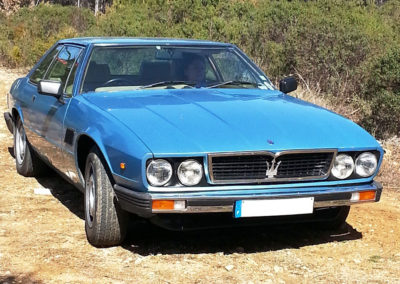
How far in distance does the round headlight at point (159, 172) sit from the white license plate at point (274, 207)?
46 centimetres

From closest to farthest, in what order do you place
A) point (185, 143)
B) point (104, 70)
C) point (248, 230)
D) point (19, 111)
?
→ 1. point (185, 143)
2. point (248, 230)
3. point (104, 70)
4. point (19, 111)

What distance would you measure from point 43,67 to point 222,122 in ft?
9.03

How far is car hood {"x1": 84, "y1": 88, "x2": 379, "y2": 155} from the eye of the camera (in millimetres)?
3965

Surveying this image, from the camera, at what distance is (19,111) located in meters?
6.50

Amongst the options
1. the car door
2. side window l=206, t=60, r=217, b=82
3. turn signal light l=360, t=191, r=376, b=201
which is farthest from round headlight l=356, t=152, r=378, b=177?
the car door

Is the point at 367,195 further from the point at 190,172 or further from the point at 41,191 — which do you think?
the point at 41,191


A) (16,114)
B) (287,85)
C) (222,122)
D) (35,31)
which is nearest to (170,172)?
(222,122)

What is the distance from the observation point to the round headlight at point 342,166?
420 centimetres

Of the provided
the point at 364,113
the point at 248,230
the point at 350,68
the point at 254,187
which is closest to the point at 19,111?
the point at 248,230

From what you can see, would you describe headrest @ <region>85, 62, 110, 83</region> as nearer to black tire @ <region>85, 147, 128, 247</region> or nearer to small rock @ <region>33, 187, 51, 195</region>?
black tire @ <region>85, 147, 128, 247</region>

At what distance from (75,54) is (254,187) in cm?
237

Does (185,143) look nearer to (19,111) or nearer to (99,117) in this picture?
(99,117)

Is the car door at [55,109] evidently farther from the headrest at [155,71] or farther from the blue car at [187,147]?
the headrest at [155,71]

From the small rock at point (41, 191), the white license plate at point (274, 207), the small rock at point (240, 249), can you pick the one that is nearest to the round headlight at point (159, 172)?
the white license plate at point (274, 207)
